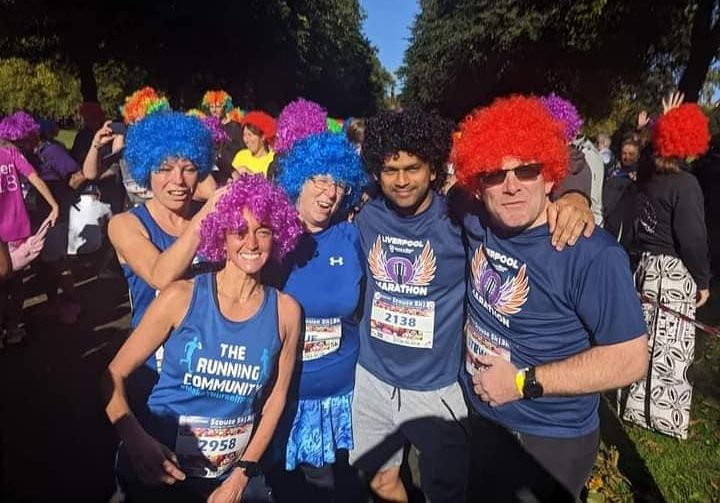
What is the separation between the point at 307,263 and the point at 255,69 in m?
28.6

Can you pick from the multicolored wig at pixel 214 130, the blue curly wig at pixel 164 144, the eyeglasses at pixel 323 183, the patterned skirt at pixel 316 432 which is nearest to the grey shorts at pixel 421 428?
the patterned skirt at pixel 316 432

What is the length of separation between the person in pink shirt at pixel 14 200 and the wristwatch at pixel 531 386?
12.4 ft

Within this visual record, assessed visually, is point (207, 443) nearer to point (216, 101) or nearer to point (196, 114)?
point (196, 114)

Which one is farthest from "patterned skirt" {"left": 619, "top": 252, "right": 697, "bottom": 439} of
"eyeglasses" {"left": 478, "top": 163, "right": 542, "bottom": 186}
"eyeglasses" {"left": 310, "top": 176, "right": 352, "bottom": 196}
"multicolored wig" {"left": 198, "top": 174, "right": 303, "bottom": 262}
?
"multicolored wig" {"left": 198, "top": 174, "right": 303, "bottom": 262}

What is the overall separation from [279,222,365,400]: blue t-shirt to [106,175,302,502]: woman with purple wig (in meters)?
0.31

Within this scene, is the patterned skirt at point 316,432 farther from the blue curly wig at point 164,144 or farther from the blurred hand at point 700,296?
the blurred hand at point 700,296

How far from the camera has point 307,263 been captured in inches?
108

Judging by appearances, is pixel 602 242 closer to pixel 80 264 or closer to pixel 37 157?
pixel 37 157

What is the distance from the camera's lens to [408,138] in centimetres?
283

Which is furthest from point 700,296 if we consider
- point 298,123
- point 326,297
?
point 298,123

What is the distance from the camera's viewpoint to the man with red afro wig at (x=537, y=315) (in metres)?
2.10

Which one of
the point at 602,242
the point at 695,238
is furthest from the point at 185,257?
the point at 695,238

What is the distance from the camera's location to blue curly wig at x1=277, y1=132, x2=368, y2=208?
293 centimetres

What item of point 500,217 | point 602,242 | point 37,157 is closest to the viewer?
point 602,242
